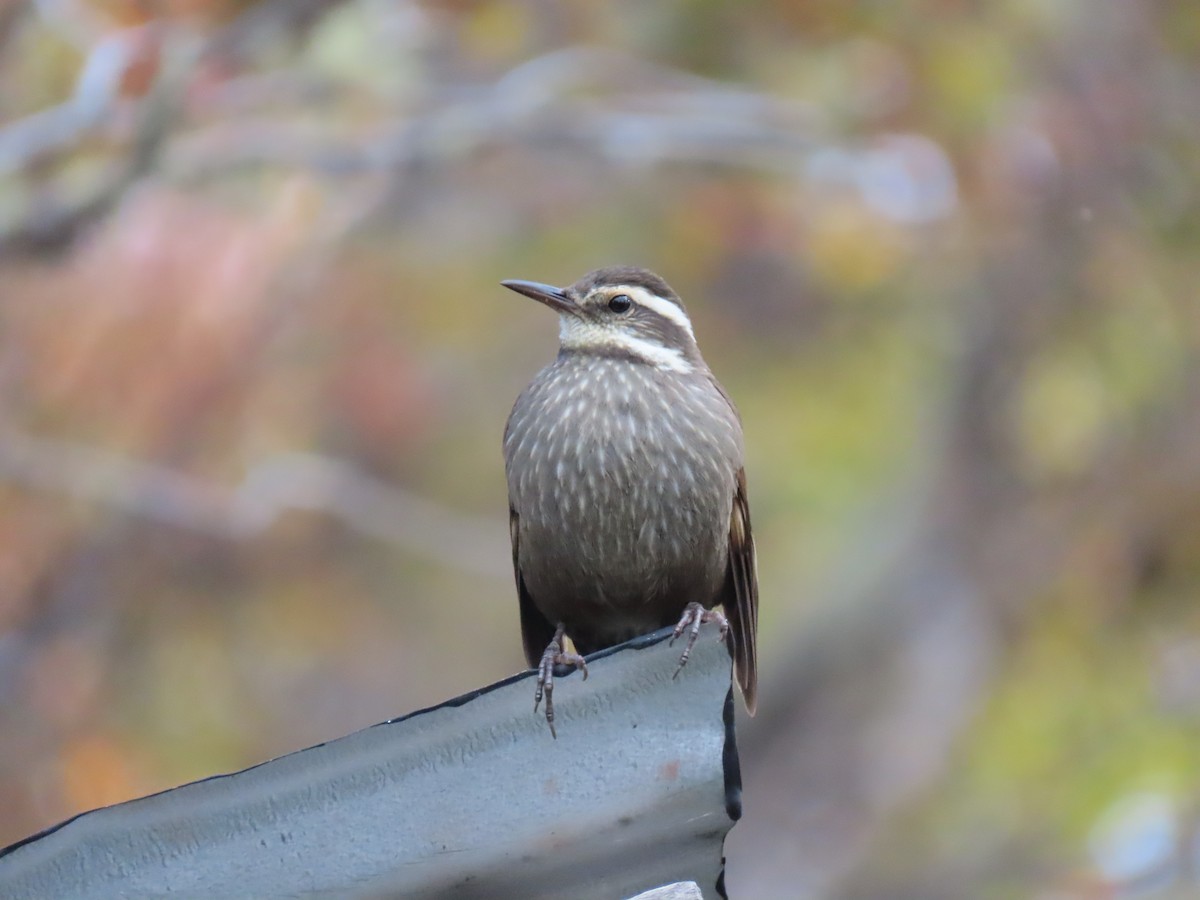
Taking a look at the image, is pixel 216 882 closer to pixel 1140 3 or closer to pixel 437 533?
pixel 437 533

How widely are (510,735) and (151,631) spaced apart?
6.31m

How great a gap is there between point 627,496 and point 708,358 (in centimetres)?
801

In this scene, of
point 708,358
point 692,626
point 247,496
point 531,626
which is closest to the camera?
point 692,626

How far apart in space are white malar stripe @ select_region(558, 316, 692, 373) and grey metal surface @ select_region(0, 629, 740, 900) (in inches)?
73.2

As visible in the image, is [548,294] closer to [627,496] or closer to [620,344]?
[620,344]

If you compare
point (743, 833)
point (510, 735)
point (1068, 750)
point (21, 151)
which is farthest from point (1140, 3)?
point (510, 735)

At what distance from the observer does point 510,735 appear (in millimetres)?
2947

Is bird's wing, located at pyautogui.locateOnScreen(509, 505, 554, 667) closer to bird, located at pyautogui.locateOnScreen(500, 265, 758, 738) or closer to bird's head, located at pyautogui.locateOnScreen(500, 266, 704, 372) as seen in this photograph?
bird, located at pyautogui.locateOnScreen(500, 265, 758, 738)

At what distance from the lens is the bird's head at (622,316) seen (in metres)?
4.77

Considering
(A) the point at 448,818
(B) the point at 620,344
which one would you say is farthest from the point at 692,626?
(B) the point at 620,344

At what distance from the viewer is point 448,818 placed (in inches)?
114

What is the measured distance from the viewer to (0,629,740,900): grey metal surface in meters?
2.84

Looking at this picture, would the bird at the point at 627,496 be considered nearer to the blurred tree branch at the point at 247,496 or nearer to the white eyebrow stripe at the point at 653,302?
the white eyebrow stripe at the point at 653,302

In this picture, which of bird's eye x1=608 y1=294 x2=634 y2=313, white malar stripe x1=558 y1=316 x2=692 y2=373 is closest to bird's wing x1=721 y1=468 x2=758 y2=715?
white malar stripe x1=558 y1=316 x2=692 y2=373
